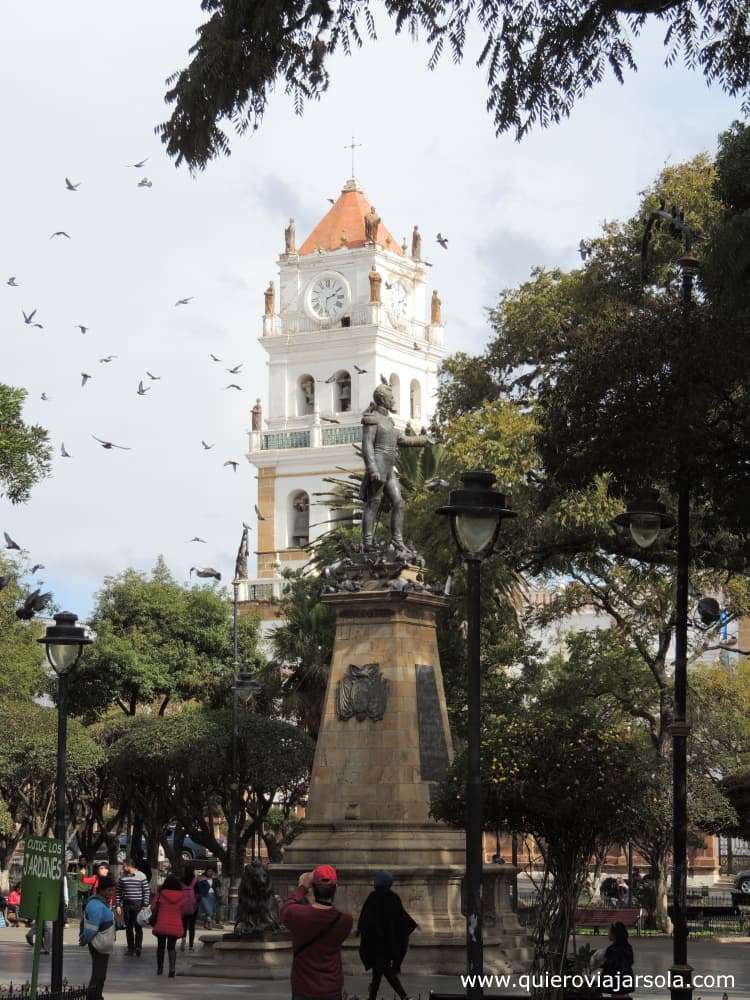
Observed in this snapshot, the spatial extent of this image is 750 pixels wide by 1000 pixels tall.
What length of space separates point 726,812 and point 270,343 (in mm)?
58864

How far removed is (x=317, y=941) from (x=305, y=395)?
79918 millimetres

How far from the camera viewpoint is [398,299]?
91000 mm

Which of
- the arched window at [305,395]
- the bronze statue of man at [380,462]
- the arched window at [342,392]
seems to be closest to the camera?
the bronze statue of man at [380,462]

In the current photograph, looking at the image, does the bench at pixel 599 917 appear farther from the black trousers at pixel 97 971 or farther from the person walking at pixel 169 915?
the black trousers at pixel 97 971

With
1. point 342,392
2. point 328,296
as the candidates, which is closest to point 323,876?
point 342,392

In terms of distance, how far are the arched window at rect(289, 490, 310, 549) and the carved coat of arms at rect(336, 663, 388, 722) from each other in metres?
64.6

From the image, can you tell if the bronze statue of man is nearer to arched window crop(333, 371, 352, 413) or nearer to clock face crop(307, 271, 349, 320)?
arched window crop(333, 371, 352, 413)

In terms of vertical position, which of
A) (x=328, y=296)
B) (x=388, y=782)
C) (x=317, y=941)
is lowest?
(x=317, y=941)

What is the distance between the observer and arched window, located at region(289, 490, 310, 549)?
87.3 meters

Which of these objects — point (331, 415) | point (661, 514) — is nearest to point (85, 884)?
point (661, 514)

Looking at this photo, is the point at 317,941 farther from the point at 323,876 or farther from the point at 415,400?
the point at 415,400

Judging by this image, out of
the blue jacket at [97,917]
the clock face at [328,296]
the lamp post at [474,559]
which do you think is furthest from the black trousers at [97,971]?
the clock face at [328,296]

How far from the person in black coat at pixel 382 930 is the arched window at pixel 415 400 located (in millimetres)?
74780

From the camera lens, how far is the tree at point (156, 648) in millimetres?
50219
